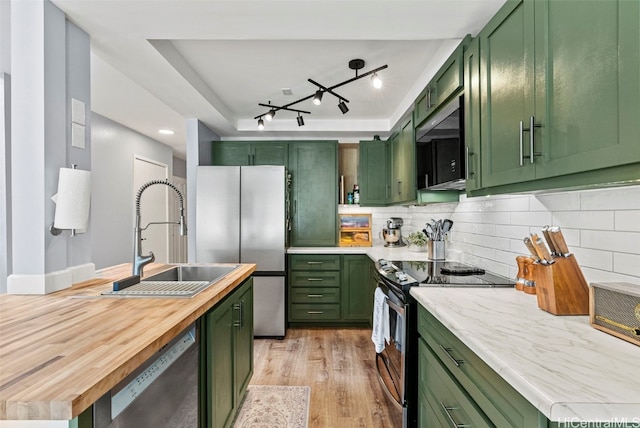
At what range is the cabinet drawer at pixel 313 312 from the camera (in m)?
3.69

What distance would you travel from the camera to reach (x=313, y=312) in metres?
3.69

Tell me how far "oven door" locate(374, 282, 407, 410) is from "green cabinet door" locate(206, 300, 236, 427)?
95cm

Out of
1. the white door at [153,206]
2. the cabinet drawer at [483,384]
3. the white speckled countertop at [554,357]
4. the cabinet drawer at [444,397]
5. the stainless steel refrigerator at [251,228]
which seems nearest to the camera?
the white speckled countertop at [554,357]

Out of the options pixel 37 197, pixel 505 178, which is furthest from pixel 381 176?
pixel 37 197

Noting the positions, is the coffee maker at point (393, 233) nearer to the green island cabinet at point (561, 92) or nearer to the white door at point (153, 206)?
the green island cabinet at point (561, 92)

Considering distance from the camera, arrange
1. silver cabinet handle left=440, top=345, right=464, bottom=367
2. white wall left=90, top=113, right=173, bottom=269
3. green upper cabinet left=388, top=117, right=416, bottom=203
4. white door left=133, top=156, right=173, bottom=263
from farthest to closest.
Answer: white door left=133, top=156, right=173, bottom=263, white wall left=90, top=113, right=173, bottom=269, green upper cabinet left=388, top=117, right=416, bottom=203, silver cabinet handle left=440, top=345, right=464, bottom=367

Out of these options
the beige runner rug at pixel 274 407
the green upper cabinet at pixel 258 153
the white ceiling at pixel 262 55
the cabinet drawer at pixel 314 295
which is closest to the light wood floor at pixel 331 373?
the beige runner rug at pixel 274 407

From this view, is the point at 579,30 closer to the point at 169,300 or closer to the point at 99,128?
the point at 169,300

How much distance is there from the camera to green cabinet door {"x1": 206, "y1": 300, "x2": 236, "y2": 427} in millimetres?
1466

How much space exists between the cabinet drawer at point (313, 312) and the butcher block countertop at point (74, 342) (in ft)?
7.48

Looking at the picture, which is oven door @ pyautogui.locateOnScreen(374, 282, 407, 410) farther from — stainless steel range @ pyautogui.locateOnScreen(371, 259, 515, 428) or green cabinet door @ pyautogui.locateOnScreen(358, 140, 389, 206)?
green cabinet door @ pyautogui.locateOnScreen(358, 140, 389, 206)

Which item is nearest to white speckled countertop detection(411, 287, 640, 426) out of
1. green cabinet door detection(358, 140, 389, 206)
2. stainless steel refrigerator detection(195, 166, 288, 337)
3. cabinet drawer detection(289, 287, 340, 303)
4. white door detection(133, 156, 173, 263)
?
stainless steel refrigerator detection(195, 166, 288, 337)

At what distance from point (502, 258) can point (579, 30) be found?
4.27 feet

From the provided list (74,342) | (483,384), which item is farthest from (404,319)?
(74,342)
